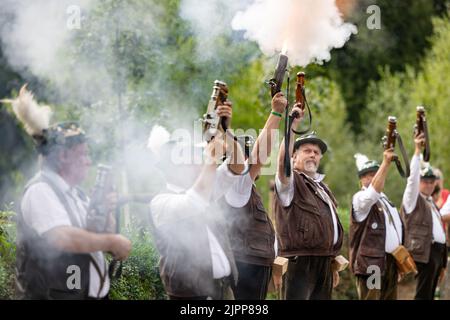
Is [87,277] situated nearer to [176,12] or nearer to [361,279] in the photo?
[361,279]

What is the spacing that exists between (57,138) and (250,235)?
2129 mm

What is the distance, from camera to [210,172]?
5590 mm

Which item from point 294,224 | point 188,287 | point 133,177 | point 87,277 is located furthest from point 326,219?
point 133,177

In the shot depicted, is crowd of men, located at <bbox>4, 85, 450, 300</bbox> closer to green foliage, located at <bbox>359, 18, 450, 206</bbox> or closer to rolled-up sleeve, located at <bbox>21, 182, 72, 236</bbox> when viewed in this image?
rolled-up sleeve, located at <bbox>21, 182, 72, 236</bbox>

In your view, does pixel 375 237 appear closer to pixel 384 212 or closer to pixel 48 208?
pixel 384 212

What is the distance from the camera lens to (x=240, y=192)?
6.89m

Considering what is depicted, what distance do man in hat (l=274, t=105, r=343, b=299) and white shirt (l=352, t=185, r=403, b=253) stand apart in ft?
3.32

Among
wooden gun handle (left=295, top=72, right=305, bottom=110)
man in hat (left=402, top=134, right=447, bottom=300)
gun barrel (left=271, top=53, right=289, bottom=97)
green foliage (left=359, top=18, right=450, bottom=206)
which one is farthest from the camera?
green foliage (left=359, top=18, right=450, bottom=206)

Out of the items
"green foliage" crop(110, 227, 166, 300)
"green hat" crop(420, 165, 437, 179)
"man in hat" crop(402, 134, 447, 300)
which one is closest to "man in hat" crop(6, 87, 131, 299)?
"green foliage" crop(110, 227, 166, 300)

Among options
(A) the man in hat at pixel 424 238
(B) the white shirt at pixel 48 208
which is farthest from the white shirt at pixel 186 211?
(A) the man in hat at pixel 424 238

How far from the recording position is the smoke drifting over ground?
739cm
